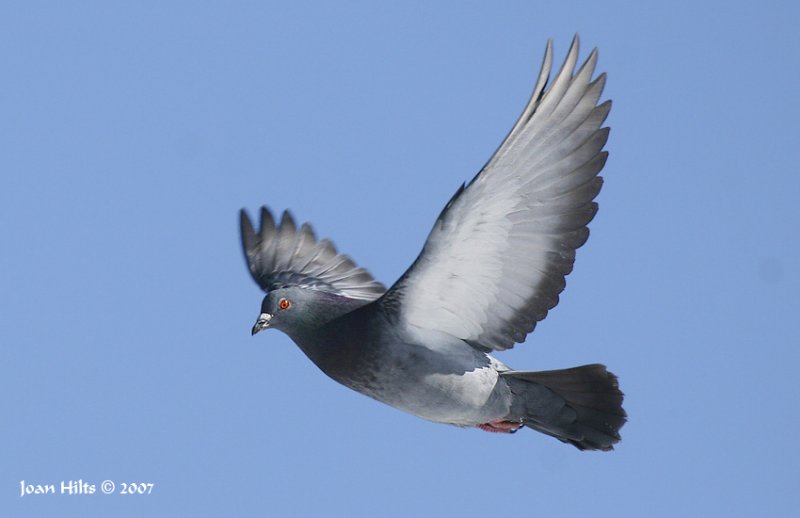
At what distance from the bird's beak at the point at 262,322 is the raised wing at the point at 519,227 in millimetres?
1495

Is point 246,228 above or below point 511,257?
above

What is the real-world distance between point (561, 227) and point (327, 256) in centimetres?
588

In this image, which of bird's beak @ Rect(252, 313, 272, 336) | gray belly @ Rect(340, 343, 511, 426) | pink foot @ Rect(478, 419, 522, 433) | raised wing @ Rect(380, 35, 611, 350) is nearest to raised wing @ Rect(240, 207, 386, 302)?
bird's beak @ Rect(252, 313, 272, 336)

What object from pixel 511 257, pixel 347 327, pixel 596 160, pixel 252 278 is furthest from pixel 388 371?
pixel 252 278

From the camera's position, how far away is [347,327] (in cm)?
1238

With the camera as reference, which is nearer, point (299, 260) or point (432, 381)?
point (432, 381)

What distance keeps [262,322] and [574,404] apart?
335cm

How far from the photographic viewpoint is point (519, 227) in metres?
11.8

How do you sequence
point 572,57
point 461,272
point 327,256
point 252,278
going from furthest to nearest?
1. point 327,256
2. point 252,278
3. point 461,272
4. point 572,57

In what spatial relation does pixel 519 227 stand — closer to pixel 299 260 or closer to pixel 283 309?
pixel 283 309

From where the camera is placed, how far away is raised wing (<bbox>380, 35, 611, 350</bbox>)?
11.3 metres

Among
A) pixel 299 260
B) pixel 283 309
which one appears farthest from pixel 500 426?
pixel 299 260

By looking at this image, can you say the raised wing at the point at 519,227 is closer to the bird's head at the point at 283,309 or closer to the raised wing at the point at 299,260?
the bird's head at the point at 283,309

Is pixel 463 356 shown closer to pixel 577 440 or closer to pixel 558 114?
pixel 577 440
